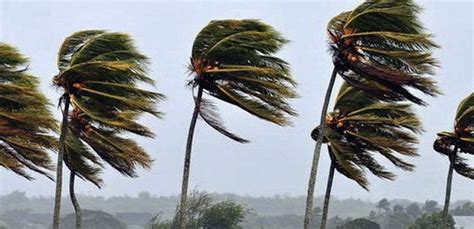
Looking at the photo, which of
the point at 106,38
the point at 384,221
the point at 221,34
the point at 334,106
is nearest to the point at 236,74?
the point at 221,34

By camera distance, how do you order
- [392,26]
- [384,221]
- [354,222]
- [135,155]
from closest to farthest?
[392,26], [135,155], [354,222], [384,221]

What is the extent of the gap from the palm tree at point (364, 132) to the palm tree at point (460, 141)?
10.9 ft

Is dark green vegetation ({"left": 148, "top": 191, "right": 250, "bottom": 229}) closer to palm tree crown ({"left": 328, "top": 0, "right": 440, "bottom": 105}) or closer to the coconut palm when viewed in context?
the coconut palm

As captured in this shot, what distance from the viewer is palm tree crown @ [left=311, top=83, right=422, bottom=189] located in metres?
24.5

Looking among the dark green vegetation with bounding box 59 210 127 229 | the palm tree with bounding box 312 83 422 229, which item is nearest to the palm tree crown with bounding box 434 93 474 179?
the palm tree with bounding box 312 83 422 229

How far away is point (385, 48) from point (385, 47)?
28 millimetres

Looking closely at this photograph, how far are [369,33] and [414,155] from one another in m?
4.98

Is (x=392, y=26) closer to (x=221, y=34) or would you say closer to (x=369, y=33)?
(x=369, y=33)

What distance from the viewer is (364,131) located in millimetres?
24766

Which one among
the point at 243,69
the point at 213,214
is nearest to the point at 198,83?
the point at 243,69

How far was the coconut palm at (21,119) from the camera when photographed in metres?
21.2

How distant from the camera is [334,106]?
25.8m

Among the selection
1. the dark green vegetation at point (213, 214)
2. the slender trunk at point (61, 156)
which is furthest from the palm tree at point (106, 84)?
the dark green vegetation at point (213, 214)

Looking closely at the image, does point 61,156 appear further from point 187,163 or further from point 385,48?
point 385,48
